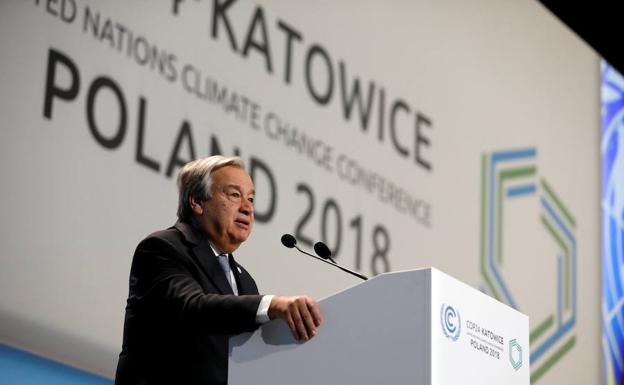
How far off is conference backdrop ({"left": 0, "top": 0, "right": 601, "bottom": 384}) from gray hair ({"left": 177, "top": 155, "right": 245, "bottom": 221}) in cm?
89

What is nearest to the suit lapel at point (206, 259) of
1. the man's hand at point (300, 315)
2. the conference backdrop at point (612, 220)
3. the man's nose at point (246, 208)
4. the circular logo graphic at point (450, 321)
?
the man's nose at point (246, 208)

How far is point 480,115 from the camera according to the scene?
610cm

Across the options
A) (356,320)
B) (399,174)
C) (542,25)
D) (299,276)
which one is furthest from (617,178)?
(356,320)

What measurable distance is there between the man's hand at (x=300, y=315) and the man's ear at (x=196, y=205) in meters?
0.58

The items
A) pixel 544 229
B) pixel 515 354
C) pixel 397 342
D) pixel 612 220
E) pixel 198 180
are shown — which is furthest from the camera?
pixel 612 220

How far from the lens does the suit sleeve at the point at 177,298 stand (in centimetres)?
247

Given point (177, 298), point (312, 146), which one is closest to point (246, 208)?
point (177, 298)

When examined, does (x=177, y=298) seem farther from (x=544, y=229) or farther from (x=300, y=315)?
(x=544, y=229)

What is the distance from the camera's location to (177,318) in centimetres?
260

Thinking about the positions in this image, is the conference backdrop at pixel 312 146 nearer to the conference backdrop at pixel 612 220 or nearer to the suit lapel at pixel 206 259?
the conference backdrop at pixel 612 220

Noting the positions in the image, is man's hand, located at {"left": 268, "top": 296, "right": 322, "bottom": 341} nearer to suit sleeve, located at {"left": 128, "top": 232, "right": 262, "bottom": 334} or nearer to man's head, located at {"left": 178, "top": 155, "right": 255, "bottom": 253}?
suit sleeve, located at {"left": 128, "top": 232, "right": 262, "bottom": 334}

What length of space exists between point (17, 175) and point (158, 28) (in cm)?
88

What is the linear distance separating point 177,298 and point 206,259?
9.3 inches

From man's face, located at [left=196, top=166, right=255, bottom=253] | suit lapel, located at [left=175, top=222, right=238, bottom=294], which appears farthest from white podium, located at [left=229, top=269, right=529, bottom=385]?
man's face, located at [left=196, top=166, right=255, bottom=253]
